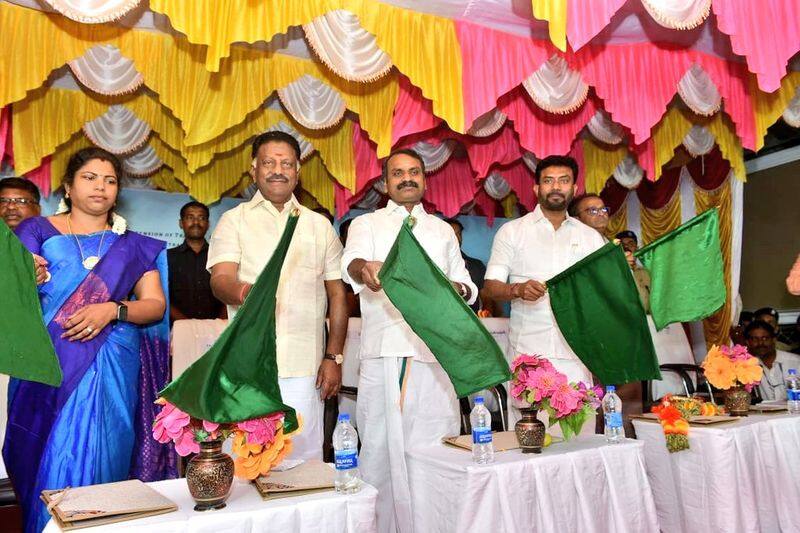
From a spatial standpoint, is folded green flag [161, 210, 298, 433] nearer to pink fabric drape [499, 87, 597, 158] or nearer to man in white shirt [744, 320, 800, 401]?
pink fabric drape [499, 87, 597, 158]

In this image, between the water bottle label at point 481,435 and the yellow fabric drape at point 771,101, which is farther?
the yellow fabric drape at point 771,101

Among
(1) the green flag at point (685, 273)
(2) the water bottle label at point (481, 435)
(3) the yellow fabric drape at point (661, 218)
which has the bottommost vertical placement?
(2) the water bottle label at point (481, 435)

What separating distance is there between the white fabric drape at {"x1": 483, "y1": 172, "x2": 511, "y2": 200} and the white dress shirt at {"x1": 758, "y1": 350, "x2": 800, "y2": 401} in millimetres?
3330

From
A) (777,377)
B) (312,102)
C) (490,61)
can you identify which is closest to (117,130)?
(312,102)

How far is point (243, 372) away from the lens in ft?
5.03

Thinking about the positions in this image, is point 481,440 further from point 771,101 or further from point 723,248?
point 723,248

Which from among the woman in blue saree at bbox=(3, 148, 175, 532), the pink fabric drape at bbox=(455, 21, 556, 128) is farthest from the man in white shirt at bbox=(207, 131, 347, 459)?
the pink fabric drape at bbox=(455, 21, 556, 128)

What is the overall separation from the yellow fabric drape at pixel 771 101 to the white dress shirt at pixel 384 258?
10.7 feet

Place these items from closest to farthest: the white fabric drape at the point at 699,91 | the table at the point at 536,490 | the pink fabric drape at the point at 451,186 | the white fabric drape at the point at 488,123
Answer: the table at the point at 536,490 → the white fabric drape at the point at 699,91 → the white fabric drape at the point at 488,123 → the pink fabric drape at the point at 451,186

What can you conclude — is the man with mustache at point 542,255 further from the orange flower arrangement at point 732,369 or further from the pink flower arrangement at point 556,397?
the pink flower arrangement at point 556,397

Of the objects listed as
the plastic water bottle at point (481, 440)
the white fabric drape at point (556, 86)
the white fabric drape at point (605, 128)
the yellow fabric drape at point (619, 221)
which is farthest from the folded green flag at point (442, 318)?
the yellow fabric drape at point (619, 221)

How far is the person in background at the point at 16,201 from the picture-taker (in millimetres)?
4223

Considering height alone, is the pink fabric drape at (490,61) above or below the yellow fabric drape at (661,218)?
above

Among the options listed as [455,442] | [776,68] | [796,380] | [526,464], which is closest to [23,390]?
[455,442]
